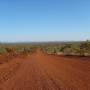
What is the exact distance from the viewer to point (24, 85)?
46.2ft

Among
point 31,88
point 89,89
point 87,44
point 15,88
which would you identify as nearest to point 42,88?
point 31,88

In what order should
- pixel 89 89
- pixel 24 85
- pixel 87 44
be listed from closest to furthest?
pixel 89 89 < pixel 24 85 < pixel 87 44

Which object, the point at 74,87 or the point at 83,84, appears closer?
the point at 74,87

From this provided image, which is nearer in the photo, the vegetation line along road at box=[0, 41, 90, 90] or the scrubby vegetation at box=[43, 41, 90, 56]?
the vegetation line along road at box=[0, 41, 90, 90]

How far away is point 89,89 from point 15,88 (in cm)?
372

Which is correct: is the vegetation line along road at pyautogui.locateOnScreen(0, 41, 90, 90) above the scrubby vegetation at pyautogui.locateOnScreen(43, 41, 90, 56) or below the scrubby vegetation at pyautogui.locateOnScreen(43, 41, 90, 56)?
above

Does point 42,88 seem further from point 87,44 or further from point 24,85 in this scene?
point 87,44

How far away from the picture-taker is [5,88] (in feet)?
43.6

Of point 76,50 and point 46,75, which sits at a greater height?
point 46,75

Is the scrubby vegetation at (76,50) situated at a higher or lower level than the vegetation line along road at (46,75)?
lower

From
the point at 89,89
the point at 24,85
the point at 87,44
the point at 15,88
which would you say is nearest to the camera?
the point at 89,89

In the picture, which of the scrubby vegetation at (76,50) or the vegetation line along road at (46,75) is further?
the scrubby vegetation at (76,50)

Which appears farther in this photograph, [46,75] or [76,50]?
[76,50]

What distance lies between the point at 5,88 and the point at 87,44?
193ft
